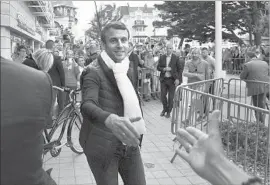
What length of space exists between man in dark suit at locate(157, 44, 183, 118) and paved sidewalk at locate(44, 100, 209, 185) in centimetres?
221

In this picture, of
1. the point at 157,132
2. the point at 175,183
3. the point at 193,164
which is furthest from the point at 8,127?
the point at 157,132

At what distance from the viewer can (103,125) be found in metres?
2.47

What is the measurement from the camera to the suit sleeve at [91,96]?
88.0 inches

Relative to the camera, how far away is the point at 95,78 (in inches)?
98.3

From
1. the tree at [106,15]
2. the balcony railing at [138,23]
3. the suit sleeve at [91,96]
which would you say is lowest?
the suit sleeve at [91,96]

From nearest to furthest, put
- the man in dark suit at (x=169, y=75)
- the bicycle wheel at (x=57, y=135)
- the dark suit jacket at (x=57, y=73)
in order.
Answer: the bicycle wheel at (x=57, y=135) → the dark suit jacket at (x=57, y=73) → the man in dark suit at (x=169, y=75)

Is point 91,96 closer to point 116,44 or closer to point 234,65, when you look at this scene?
point 116,44

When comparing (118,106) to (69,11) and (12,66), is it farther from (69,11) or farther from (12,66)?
(69,11)

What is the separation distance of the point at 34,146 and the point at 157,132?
20.4 feet

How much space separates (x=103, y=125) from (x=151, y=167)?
2.95 m

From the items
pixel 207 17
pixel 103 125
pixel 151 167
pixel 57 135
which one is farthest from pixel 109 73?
pixel 207 17

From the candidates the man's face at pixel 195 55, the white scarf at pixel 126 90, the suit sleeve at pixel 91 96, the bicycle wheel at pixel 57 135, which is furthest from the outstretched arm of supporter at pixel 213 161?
the man's face at pixel 195 55

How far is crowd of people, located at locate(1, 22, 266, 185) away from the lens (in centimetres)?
125

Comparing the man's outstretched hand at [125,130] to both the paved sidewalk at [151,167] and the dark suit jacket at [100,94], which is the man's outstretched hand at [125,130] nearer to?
the dark suit jacket at [100,94]
